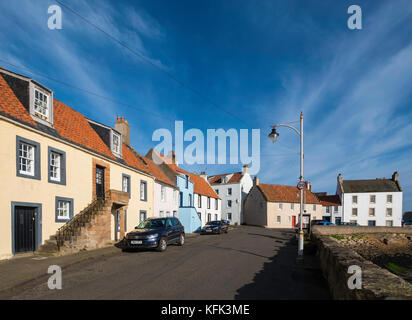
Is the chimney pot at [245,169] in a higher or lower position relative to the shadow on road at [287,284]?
higher

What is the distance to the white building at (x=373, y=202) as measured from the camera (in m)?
51.9

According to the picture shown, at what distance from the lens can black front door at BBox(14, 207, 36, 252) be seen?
36.5 feet

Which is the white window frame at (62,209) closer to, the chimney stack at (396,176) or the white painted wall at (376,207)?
the white painted wall at (376,207)

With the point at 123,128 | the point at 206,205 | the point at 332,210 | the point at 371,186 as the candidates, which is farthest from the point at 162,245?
the point at 371,186

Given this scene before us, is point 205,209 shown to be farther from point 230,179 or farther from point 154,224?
point 154,224

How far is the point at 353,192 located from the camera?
54531 mm

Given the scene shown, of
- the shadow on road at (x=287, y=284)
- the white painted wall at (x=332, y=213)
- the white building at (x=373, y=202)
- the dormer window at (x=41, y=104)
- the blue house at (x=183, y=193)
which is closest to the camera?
the shadow on road at (x=287, y=284)

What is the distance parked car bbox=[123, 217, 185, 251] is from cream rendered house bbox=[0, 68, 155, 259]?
2.17 meters

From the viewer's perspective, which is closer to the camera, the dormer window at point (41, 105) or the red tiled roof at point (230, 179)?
the dormer window at point (41, 105)

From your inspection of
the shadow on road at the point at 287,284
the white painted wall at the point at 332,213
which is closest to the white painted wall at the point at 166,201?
the shadow on road at the point at 287,284

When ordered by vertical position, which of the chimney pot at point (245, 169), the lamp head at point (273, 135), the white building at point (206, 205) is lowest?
the white building at point (206, 205)
